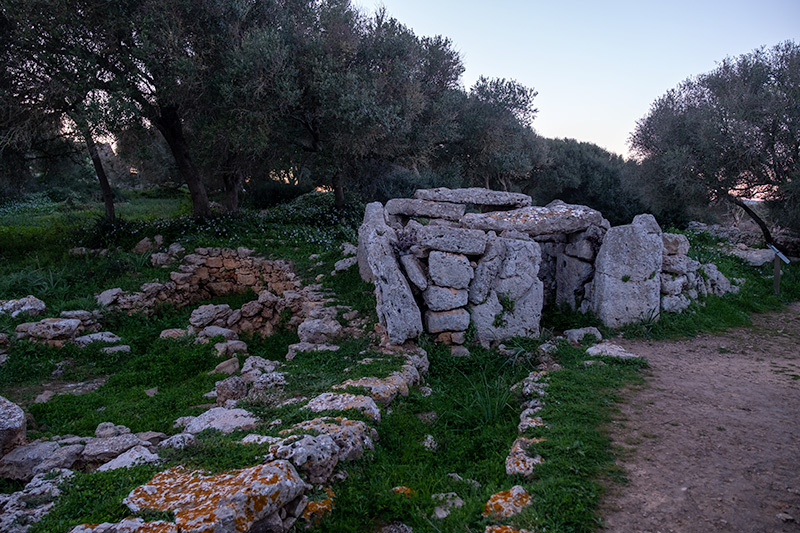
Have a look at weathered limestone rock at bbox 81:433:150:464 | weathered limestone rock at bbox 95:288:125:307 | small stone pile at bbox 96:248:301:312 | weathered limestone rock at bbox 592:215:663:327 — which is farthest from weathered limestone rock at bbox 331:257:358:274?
weathered limestone rock at bbox 81:433:150:464

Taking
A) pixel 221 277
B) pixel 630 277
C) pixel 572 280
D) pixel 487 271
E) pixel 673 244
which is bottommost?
pixel 221 277

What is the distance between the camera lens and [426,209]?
10.4m

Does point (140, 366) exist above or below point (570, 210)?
below

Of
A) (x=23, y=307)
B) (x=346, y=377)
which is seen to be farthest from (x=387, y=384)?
(x=23, y=307)

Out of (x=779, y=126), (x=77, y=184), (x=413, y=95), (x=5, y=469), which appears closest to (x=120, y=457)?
(x=5, y=469)

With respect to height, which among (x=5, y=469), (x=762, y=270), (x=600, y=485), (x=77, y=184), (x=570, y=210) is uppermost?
(x=77, y=184)

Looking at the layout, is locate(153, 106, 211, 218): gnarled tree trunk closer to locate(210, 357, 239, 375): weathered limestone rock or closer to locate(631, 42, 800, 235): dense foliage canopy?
locate(210, 357, 239, 375): weathered limestone rock

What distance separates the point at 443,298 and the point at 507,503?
163 inches

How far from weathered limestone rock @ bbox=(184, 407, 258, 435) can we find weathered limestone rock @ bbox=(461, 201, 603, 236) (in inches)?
→ 229

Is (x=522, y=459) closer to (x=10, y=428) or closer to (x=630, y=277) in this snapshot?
(x=10, y=428)

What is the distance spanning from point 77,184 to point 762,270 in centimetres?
3184

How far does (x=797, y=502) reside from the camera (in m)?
3.31

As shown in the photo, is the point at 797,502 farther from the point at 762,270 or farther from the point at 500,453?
the point at 762,270

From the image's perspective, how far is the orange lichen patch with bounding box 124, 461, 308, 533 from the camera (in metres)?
3.06
